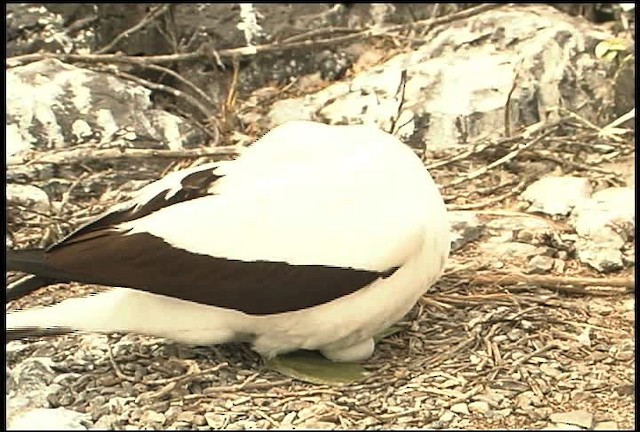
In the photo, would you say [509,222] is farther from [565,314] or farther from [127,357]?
[127,357]

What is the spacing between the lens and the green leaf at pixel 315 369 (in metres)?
2.93

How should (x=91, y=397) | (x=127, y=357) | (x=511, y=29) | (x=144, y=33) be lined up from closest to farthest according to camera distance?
(x=91, y=397) < (x=127, y=357) < (x=511, y=29) < (x=144, y=33)

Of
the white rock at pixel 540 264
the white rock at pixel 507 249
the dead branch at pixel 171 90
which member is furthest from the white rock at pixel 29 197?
the white rock at pixel 540 264

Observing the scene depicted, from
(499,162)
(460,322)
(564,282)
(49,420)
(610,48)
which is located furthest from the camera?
(610,48)

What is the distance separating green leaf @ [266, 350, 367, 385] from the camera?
2.93m

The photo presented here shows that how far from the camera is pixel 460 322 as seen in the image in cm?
329

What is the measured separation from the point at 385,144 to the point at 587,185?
1.35 m

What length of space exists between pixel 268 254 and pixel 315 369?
14.7 inches

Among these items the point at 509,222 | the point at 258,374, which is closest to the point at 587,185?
the point at 509,222

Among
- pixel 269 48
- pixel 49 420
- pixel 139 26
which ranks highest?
pixel 139 26

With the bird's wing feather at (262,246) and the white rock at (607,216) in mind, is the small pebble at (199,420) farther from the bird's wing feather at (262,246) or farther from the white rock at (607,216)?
the white rock at (607,216)

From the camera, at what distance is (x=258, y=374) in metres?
2.96

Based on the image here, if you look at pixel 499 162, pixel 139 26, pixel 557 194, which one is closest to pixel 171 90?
pixel 139 26

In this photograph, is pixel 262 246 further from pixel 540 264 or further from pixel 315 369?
pixel 540 264
